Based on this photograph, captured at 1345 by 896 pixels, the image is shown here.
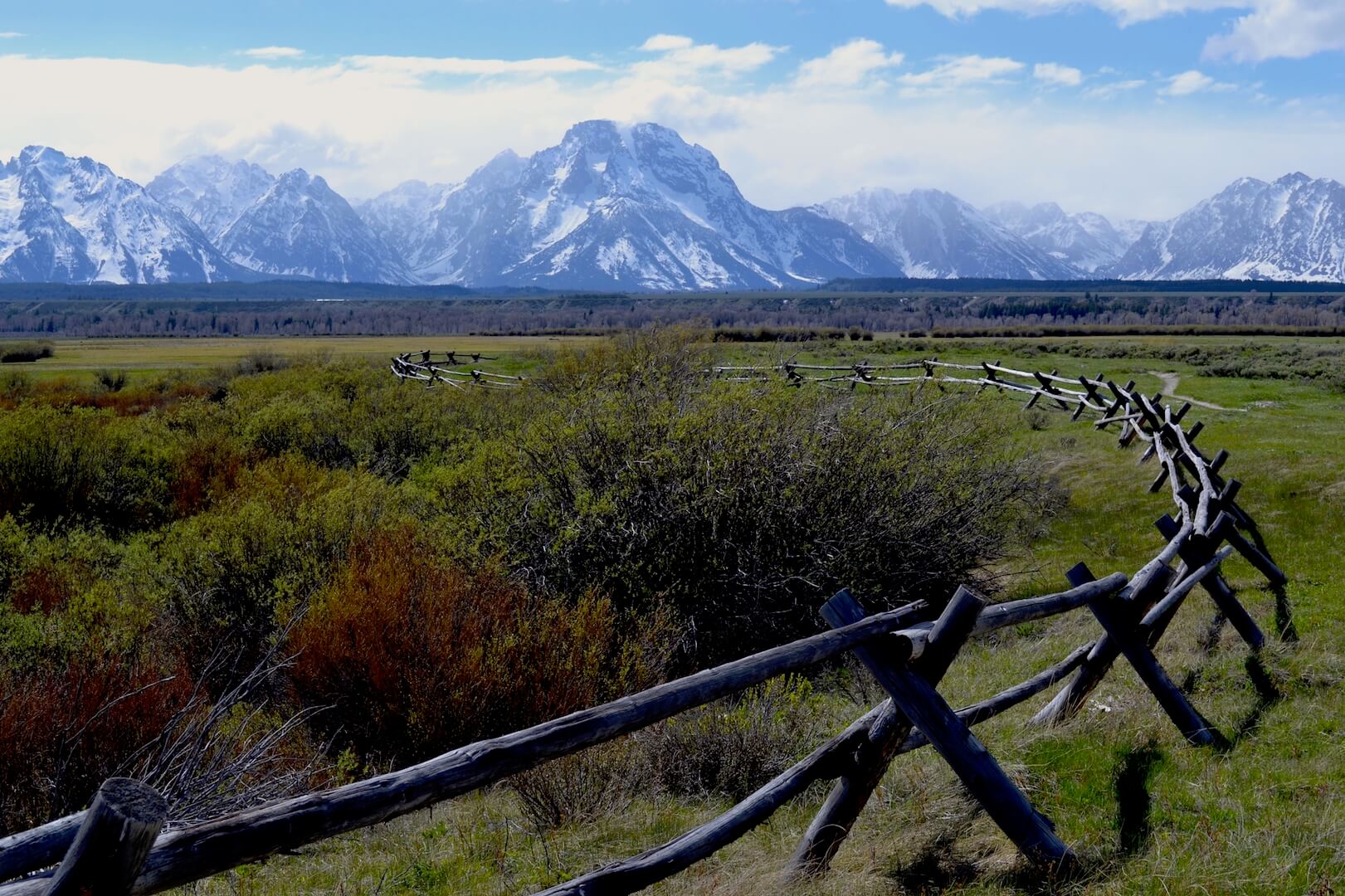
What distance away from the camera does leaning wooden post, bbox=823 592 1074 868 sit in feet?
14.0

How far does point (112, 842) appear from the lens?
8.30 ft

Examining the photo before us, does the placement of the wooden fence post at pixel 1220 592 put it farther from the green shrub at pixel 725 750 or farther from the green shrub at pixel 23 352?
the green shrub at pixel 23 352

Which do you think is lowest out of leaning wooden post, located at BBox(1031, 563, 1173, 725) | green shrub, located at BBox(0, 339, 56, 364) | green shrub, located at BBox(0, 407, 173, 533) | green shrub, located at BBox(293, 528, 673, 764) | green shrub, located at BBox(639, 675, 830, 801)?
green shrub, located at BBox(0, 339, 56, 364)

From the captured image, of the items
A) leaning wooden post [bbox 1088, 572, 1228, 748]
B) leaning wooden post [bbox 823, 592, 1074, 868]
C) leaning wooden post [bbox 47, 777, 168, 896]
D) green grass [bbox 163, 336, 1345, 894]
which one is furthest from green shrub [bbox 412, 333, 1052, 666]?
leaning wooden post [bbox 47, 777, 168, 896]

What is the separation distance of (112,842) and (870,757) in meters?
3.07

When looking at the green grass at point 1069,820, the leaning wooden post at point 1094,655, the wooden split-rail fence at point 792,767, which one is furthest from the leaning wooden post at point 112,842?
the leaning wooden post at point 1094,655

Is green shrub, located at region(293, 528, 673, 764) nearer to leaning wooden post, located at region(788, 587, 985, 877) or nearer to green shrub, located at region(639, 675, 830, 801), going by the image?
green shrub, located at region(639, 675, 830, 801)

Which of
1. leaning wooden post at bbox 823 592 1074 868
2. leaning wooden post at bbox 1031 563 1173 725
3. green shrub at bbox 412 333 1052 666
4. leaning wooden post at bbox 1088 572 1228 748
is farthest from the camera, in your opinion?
green shrub at bbox 412 333 1052 666

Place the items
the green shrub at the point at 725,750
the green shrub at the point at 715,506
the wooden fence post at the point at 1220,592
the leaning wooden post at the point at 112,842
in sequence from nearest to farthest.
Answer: the leaning wooden post at the point at 112,842
the green shrub at the point at 725,750
the wooden fence post at the point at 1220,592
the green shrub at the point at 715,506

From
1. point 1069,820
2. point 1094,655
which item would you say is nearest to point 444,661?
point 1094,655

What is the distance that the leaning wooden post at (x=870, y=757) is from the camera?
431 centimetres

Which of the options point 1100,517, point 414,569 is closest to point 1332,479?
point 1100,517

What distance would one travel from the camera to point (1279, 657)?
731 centimetres

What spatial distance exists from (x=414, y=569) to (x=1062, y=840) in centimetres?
784
